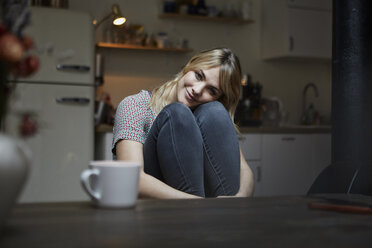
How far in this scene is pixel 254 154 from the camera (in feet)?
11.1

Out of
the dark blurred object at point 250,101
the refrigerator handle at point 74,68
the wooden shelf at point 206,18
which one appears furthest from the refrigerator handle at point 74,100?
the dark blurred object at point 250,101

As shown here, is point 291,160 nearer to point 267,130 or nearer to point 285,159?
point 285,159

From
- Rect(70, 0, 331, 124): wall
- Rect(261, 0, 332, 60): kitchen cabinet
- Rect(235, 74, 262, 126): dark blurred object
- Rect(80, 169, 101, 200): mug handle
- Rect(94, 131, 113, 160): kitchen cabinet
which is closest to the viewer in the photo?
Rect(80, 169, 101, 200): mug handle

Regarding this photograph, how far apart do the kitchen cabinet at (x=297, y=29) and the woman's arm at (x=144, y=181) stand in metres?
2.59

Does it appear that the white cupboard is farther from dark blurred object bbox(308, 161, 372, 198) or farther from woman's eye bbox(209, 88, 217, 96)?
dark blurred object bbox(308, 161, 372, 198)

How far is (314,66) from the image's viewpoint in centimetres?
435

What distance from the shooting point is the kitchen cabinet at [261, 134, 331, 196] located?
11.2 feet

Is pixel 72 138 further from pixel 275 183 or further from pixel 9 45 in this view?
pixel 9 45

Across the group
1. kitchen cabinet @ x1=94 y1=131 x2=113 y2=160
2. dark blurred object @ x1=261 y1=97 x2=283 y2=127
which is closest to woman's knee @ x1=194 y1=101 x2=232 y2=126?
kitchen cabinet @ x1=94 y1=131 x2=113 y2=160

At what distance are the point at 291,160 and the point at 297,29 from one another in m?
1.16

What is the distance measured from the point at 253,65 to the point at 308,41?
51 cm

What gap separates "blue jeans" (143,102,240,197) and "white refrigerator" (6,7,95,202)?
159cm

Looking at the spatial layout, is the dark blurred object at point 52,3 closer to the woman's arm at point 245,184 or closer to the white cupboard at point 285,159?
the white cupboard at point 285,159

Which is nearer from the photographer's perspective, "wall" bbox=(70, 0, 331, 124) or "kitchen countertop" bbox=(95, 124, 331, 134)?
"kitchen countertop" bbox=(95, 124, 331, 134)
